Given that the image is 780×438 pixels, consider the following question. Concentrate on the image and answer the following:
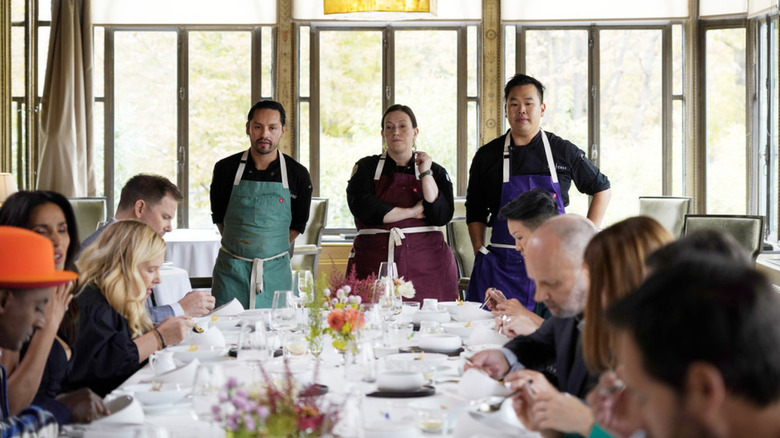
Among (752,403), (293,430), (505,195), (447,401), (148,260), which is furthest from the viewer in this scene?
(505,195)

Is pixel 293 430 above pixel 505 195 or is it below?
below

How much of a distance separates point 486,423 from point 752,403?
1.06 metres

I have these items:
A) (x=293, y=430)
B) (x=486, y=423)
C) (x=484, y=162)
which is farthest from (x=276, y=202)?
(x=293, y=430)

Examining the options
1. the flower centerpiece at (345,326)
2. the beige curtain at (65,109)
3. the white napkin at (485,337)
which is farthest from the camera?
the beige curtain at (65,109)

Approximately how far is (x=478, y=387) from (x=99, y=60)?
7253 millimetres

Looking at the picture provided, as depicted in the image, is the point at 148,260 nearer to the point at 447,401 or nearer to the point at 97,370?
the point at 97,370

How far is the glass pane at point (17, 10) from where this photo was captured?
27.6 feet

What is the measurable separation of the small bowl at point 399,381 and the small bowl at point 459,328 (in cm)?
99

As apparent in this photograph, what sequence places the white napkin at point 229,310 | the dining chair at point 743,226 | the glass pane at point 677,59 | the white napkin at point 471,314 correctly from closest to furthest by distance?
the white napkin at point 471,314 → the white napkin at point 229,310 → the dining chair at point 743,226 → the glass pane at point 677,59

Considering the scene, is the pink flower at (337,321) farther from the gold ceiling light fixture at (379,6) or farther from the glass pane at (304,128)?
the glass pane at (304,128)

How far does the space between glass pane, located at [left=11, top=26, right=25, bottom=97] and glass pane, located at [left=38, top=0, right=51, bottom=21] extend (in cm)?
23

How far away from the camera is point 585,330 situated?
5.95ft

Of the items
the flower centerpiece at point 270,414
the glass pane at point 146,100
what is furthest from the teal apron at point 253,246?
the glass pane at point 146,100

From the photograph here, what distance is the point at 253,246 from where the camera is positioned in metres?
4.66
